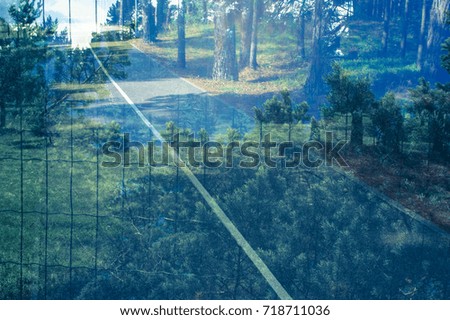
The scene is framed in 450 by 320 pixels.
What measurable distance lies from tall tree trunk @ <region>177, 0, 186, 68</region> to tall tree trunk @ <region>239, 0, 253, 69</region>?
26.6 inches

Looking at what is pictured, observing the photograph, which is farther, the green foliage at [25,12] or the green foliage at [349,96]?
the green foliage at [25,12]

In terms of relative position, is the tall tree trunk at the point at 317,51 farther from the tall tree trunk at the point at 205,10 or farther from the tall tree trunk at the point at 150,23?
the tall tree trunk at the point at 150,23

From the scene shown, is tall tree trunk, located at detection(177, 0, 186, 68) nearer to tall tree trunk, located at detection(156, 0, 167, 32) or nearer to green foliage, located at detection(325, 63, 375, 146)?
tall tree trunk, located at detection(156, 0, 167, 32)

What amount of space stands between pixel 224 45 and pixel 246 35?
0.29m

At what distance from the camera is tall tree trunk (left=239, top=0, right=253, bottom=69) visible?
6.43 m

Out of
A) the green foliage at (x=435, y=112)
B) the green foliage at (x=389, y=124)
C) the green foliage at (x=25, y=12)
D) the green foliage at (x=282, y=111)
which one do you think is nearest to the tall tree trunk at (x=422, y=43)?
the green foliage at (x=435, y=112)

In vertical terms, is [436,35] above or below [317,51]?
above

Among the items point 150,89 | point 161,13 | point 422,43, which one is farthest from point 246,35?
point 422,43

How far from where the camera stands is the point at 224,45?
6562mm

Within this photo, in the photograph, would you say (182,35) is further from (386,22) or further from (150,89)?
(386,22)

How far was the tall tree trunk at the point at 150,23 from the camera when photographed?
6.38 metres

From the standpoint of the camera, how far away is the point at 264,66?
6.47m

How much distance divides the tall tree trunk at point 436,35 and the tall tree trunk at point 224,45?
7.12 feet

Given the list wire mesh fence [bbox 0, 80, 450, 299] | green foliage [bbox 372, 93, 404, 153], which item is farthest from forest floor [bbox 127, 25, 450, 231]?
wire mesh fence [bbox 0, 80, 450, 299]
